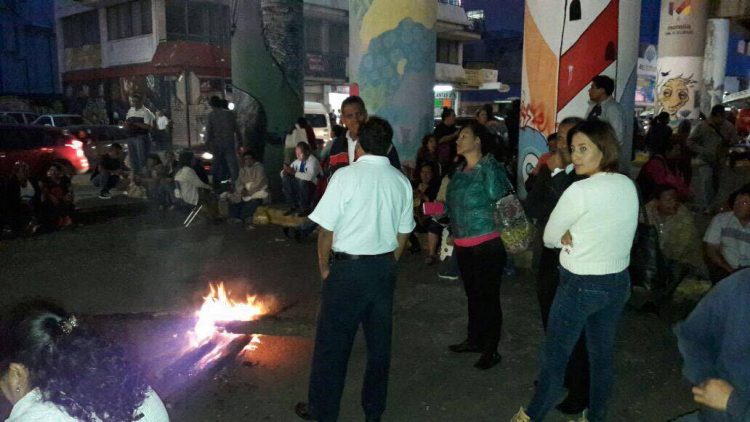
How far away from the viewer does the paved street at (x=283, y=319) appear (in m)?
4.12

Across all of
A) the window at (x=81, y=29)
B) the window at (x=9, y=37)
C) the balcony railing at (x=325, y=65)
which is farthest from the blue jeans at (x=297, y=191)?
the window at (x=9, y=37)

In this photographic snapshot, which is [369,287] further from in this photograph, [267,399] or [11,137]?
[11,137]

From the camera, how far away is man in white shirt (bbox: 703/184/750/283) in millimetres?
5102

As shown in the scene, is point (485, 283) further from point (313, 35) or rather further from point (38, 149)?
point (313, 35)

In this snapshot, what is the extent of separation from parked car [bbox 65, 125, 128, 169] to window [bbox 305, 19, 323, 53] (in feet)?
45.2

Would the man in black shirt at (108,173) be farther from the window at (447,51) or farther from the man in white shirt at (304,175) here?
the window at (447,51)

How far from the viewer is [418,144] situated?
31.7 ft

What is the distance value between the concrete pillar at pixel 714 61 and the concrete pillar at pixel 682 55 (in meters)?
1.61

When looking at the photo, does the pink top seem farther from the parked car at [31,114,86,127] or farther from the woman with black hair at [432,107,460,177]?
the parked car at [31,114,86,127]

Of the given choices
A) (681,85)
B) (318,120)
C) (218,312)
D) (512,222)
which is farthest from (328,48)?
(512,222)

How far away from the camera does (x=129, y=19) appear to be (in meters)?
29.8

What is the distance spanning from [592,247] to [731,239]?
110 inches

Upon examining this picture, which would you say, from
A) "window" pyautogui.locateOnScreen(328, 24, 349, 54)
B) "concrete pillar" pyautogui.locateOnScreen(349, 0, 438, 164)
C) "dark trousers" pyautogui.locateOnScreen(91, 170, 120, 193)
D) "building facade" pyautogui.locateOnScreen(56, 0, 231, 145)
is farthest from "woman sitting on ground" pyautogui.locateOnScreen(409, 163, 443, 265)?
"window" pyautogui.locateOnScreen(328, 24, 349, 54)

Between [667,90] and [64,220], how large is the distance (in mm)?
19711
